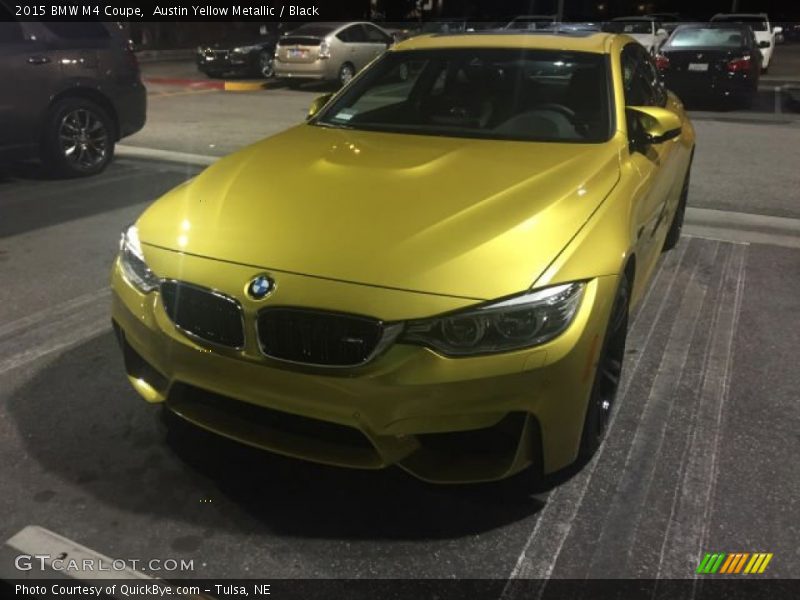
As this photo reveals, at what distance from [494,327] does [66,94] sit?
6.43 metres

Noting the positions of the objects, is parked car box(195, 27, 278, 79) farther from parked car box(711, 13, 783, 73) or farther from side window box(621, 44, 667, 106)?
side window box(621, 44, 667, 106)

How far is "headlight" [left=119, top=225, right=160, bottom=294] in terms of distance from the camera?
2.56 meters

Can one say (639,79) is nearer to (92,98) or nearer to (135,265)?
(135,265)

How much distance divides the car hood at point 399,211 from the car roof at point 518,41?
874 mm

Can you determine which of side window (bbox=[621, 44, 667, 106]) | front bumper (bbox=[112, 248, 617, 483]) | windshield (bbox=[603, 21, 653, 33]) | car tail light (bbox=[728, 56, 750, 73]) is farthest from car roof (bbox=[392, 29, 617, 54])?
windshield (bbox=[603, 21, 653, 33])

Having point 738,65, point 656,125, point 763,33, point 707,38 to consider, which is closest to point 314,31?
point 707,38

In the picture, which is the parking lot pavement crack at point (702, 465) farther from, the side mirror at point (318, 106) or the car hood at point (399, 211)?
the side mirror at point (318, 106)

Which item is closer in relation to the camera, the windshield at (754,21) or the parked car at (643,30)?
the parked car at (643,30)

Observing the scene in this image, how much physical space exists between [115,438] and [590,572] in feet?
6.23

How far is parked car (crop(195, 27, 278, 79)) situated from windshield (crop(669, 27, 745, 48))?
9222mm

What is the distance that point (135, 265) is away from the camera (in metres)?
2.68

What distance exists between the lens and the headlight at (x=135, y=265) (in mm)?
2564

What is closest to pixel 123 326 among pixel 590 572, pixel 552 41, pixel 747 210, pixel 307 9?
pixel 590 572

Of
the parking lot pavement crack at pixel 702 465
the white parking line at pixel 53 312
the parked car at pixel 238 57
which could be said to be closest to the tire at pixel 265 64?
the parked car at pixel 238 57
